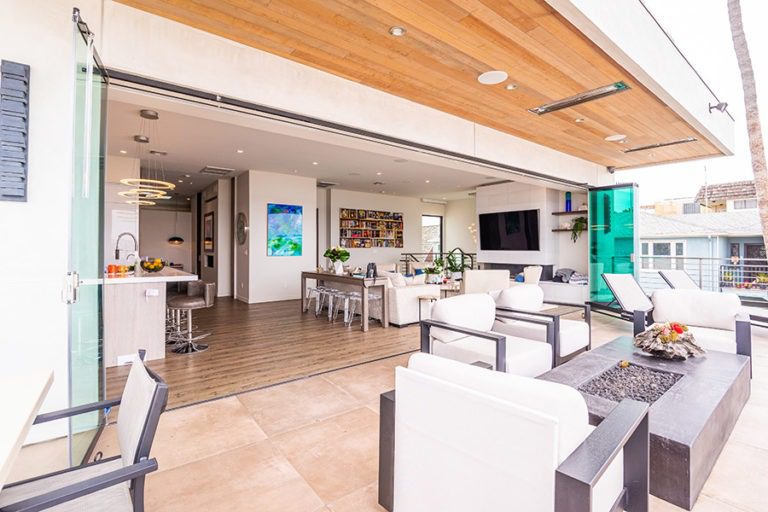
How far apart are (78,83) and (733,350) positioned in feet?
18.0

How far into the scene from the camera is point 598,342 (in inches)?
192

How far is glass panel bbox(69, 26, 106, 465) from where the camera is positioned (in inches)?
83.3

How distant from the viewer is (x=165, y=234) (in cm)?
1316

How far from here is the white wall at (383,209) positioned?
417 inches

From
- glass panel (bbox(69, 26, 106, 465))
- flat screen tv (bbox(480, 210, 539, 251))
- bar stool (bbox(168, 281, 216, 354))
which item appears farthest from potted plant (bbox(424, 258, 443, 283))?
glass panel (bbox(69, 26, 106, 465))

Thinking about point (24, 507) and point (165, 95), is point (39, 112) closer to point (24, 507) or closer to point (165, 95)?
point (165, 95)

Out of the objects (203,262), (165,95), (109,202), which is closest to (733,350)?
(165,95)

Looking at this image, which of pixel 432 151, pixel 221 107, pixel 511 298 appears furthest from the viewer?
pixel 432 151

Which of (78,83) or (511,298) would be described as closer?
(78,83)

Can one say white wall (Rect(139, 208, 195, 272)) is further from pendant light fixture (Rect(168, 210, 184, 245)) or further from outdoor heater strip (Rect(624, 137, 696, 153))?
outdoor heater strip (Rect(624, 137, 696, 153))

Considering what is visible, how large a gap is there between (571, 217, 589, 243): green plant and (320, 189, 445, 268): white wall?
5350 mm

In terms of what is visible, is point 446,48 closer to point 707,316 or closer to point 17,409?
point 17,409

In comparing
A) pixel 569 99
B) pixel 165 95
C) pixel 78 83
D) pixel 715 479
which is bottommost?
pixel 715 479

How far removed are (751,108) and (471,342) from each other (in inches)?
188
